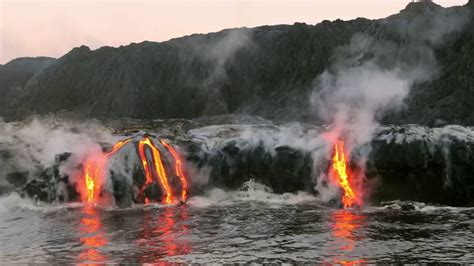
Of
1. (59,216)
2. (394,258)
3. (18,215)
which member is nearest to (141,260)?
(394,258)

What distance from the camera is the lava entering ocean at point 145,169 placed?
14398 millimetres

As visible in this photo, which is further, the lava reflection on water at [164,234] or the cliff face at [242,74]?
the cliff face at [242,74]

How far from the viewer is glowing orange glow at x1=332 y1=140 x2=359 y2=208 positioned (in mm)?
12843

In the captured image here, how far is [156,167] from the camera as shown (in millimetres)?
14641

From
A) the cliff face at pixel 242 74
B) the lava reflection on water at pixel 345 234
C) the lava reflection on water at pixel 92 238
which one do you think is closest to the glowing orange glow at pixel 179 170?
the lava reflection on water at pixel 92 238

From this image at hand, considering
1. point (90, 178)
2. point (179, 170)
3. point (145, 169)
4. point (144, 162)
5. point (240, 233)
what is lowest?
point (240, 233)

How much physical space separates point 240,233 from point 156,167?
214 inches

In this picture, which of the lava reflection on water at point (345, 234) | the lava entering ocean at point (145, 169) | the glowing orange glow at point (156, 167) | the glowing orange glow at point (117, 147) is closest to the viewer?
the lava reflection on water at point (345, 234)

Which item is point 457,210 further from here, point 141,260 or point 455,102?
point 455,102

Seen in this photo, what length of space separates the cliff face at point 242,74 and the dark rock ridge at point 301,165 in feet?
48.5

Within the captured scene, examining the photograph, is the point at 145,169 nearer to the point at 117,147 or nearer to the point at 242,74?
the point at 117,147

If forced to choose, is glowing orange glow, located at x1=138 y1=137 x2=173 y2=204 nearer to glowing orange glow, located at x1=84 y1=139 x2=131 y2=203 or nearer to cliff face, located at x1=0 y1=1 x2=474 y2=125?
glowing orange glow, located at x1=84 y1=139 x2=131 y2=203

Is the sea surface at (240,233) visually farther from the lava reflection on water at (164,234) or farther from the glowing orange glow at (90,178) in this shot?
the glowing orange glow at (90,178)

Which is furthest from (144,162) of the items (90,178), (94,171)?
(90,178)
